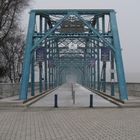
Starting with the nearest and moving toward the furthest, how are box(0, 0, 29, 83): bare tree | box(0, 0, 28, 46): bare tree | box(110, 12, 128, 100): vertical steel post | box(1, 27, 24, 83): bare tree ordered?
1. box(110, 12, 128, 100): vertical steel post
2. box(0, 0, 28, 46): bare tree
3. box(0, 0, 29, 83): bare tree
4. box(1, 27, 24, 83): bare tree

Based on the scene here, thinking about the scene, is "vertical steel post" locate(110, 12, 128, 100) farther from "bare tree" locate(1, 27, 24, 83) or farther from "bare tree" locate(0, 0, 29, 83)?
"bare tree" locate(1, 27, 24, 83)

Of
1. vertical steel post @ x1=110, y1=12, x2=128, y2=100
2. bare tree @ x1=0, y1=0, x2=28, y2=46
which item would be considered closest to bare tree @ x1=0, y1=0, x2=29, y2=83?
bare tree @ x1=0, y1=0, x2=28, y2=46

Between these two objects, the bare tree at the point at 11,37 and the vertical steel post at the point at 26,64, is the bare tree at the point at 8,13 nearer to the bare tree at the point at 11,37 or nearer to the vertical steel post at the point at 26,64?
the bare tree at the point at 11,37

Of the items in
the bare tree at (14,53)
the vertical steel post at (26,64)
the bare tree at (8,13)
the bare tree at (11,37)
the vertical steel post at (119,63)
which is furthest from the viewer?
the bare tree at (14,53)

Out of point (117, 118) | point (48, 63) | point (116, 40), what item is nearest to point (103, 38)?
point (116, 40)

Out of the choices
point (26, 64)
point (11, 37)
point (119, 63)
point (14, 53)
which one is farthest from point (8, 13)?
point (14, 53)

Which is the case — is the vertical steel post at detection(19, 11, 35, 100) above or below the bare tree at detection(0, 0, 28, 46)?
below

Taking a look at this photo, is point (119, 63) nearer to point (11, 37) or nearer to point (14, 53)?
point (11, 37)

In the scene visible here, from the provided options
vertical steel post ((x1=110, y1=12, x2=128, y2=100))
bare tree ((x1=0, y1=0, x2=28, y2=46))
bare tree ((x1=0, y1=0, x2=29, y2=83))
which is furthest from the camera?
bare tree ((x1=0, y1=0, x2=29, y2=83))

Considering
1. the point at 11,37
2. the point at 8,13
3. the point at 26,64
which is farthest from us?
the point at 11,37

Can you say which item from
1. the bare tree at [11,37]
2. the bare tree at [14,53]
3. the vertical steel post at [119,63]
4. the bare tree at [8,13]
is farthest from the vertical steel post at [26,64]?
the bare tree at [14,53]

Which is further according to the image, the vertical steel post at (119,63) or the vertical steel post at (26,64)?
the vertical steel post at (119,63)

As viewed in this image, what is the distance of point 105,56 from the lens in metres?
38.9

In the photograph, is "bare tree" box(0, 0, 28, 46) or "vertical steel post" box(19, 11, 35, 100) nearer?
"vertical steel post" box(19, 11, 35, 100)
